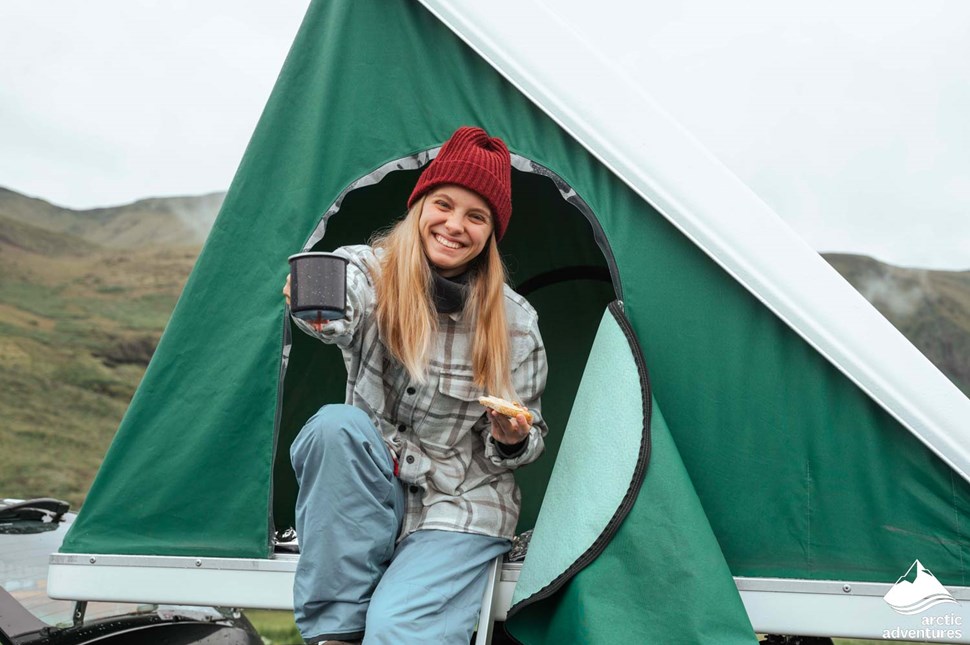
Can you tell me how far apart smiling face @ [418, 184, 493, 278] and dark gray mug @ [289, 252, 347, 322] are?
0.50m

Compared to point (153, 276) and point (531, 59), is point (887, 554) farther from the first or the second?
point (153, 276)

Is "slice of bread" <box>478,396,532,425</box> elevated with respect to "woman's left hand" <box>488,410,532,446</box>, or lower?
elevated

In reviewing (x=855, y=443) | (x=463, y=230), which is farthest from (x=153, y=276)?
(x=855, y=443)

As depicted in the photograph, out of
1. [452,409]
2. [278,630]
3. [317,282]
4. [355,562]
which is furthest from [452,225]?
[278,630]

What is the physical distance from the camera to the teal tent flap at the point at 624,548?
1.74m

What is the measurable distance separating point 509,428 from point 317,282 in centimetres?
59

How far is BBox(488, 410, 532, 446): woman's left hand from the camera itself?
75.4 inches

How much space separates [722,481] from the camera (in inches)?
79.7

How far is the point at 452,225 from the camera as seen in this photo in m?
2.06

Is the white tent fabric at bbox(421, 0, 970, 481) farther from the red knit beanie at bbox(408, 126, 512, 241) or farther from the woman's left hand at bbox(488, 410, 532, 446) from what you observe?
the woman's left hand at bbox(488, 410, 532, 446)

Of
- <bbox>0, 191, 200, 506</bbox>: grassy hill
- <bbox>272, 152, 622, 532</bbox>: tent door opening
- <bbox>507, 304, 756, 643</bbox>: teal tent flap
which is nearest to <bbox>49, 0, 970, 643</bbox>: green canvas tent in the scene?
<bbox>507, 304, 756, 643</bbox>: teal tent flap

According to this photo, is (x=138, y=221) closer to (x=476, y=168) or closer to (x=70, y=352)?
(x=70, y=352)

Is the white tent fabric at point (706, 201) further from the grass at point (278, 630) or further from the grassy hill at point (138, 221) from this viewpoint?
the grassy hill at point (138, 221)

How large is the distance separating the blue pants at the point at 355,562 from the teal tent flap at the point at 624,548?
6.6 inches
